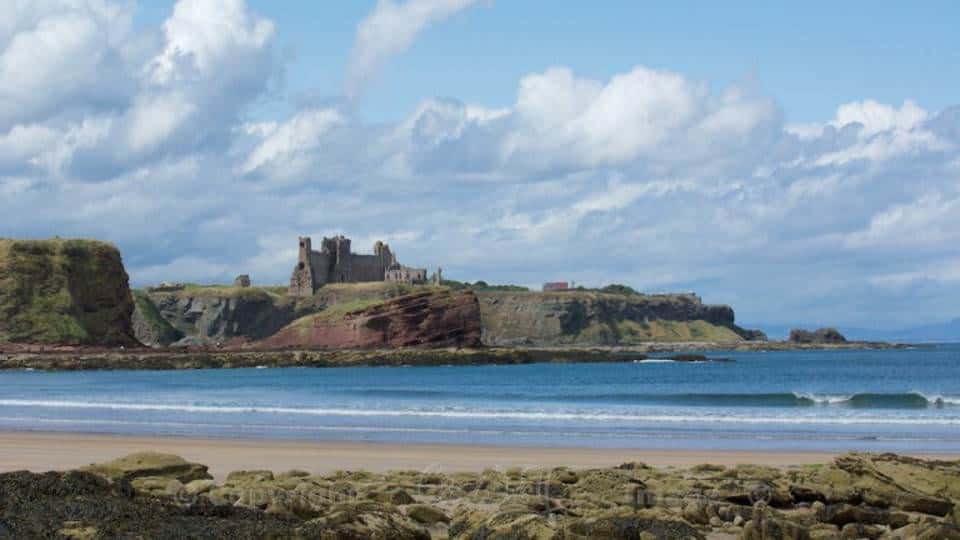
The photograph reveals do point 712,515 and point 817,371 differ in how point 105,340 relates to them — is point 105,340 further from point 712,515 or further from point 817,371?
point 712,515

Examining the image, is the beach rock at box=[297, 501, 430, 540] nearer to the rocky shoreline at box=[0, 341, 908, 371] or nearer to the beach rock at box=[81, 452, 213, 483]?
the beach rock at box=[81, 452, 213, 483]

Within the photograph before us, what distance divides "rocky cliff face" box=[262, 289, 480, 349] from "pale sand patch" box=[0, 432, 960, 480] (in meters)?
106

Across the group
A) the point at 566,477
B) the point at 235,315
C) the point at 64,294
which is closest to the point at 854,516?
the point at 566,477

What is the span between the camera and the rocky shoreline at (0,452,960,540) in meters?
9.97

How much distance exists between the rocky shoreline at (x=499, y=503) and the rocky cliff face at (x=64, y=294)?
4644 inches

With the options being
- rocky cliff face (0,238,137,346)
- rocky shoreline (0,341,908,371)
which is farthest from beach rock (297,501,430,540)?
rocky cliff face (0,238,137,346)

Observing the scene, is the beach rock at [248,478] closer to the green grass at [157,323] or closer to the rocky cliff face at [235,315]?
the green grass at [157,323]

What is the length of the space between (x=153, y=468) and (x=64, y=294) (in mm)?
121044

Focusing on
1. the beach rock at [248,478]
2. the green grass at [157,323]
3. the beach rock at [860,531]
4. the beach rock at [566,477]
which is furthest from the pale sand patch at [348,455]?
the green grass at [157,323]

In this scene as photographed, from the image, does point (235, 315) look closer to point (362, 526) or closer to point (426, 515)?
point (426, 515)

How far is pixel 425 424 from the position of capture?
33.0m

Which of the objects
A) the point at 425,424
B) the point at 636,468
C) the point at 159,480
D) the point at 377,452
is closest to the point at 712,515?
the point at 636,468

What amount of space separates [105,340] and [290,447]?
11322 cm

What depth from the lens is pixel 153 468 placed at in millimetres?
14883
